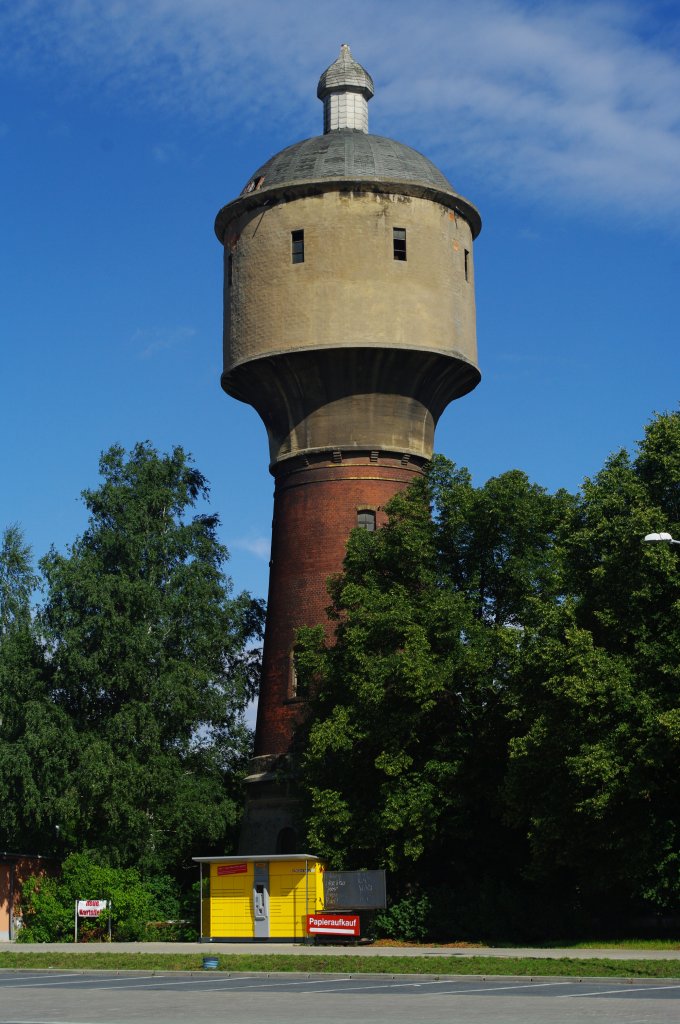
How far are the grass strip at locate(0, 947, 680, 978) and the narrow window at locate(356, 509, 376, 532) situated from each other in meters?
14.2

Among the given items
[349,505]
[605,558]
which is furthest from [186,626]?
[605,558]

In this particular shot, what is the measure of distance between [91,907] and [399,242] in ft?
60.3

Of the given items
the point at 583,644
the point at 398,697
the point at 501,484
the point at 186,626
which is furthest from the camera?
the point at 186,626

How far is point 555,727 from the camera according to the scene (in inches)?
1048

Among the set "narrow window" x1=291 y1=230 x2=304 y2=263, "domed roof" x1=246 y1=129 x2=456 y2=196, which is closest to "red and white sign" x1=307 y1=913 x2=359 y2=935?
"narrow window" x1=291 y1=230 x2=304 y2=263

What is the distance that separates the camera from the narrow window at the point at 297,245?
38281 mm

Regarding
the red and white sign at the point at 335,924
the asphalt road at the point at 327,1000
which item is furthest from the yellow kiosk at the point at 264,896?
the asphalt road at the point at 327,1000

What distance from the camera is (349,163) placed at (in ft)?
127

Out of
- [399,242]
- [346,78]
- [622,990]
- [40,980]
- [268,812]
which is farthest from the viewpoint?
[346,78]

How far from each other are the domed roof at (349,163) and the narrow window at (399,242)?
1.37 meters

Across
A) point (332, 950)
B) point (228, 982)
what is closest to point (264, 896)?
point (332, 950)

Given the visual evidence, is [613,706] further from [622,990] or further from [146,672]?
[146,672]

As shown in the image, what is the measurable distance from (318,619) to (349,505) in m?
3.07

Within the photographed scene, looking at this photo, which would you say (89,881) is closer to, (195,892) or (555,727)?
(195,892)
